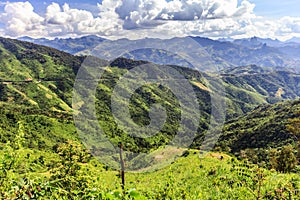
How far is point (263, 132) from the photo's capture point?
97438 millimetres

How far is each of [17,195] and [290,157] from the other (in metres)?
26.8

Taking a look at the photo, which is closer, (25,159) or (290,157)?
(25,159)

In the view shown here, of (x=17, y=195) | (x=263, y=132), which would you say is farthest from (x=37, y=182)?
(x=263, y=132)

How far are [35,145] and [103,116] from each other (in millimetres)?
65319

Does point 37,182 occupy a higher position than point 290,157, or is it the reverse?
point 37,182

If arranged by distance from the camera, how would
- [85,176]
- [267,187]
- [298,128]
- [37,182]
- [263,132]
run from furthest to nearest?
[263,132]
[298,128]
[267,187]
[85,176]
[37,182]

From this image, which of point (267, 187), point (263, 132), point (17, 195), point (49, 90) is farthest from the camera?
point (49, 90)

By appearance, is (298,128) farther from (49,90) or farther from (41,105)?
(49,90)

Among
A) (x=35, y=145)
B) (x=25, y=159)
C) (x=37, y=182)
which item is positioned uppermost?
(x=37, y=182)

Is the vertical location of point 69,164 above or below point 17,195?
below

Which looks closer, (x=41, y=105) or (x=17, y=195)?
(x=17, y=195)

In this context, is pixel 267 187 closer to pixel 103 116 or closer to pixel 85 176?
pixel 85 176

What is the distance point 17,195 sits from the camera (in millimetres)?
3041

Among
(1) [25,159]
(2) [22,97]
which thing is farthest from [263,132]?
(2) [22,97]
